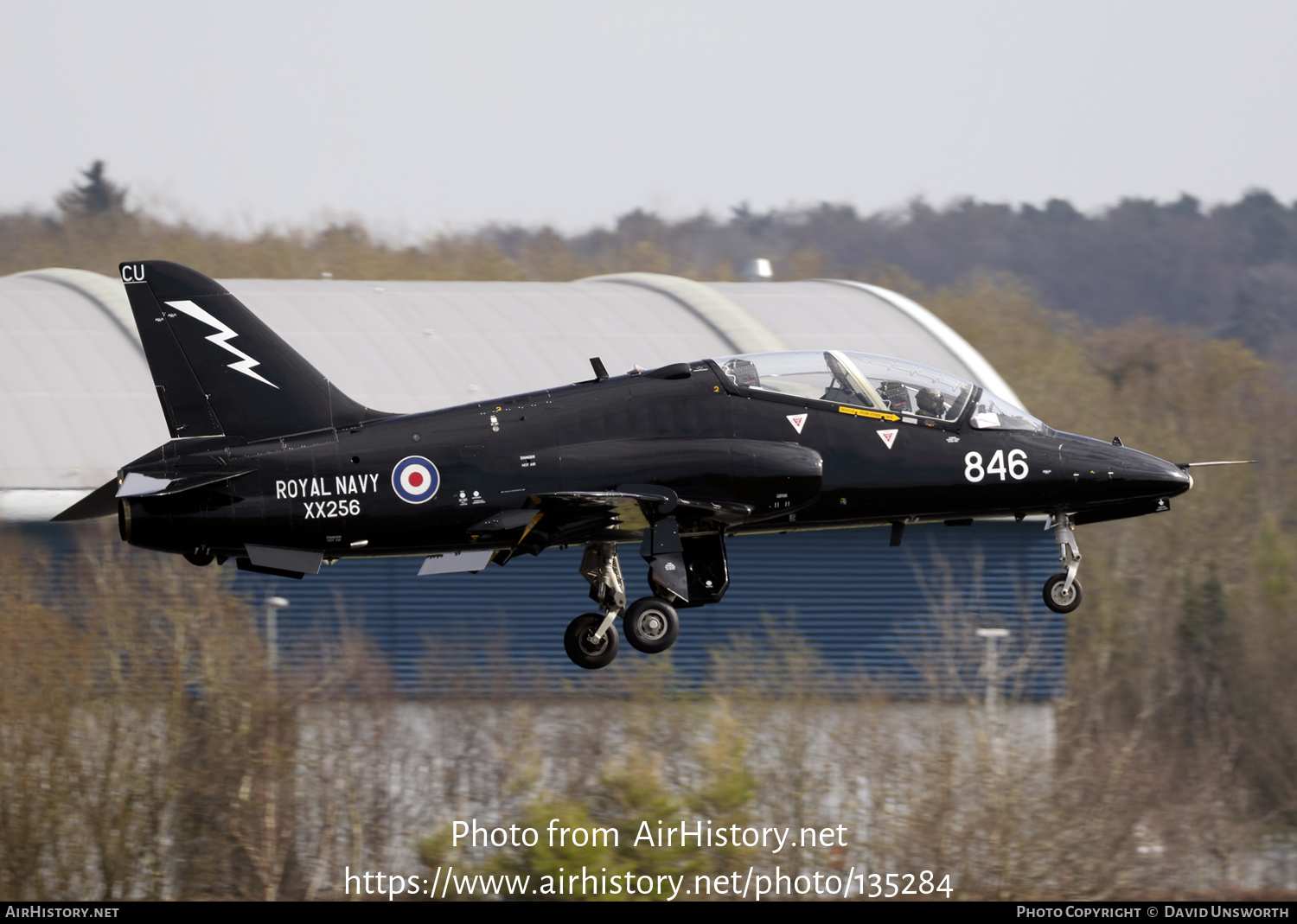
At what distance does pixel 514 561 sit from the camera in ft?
134

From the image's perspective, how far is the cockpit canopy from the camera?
2302 centimetres

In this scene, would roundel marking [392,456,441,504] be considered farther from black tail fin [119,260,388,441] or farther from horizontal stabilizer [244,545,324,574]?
horizontal stabilizer [244,545,324,574]

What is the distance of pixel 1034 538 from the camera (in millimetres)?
42688

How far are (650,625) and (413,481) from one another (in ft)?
12.1

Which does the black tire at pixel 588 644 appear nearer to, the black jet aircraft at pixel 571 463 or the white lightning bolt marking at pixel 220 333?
the black jet aircraft at pixel 571 463

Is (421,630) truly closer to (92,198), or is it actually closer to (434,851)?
(434,851)

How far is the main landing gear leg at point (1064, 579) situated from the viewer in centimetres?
2439

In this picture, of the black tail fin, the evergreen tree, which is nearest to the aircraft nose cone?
the black tail fin

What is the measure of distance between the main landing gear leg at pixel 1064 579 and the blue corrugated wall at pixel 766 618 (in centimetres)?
1625

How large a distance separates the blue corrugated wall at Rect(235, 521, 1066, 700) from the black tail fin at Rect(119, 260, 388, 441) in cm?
1781

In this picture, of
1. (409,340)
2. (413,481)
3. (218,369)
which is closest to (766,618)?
(409,340)

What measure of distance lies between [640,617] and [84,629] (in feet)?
71.7

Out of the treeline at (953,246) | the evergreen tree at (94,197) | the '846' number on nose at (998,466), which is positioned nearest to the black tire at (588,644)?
the '846' number on nose at (998,466)
